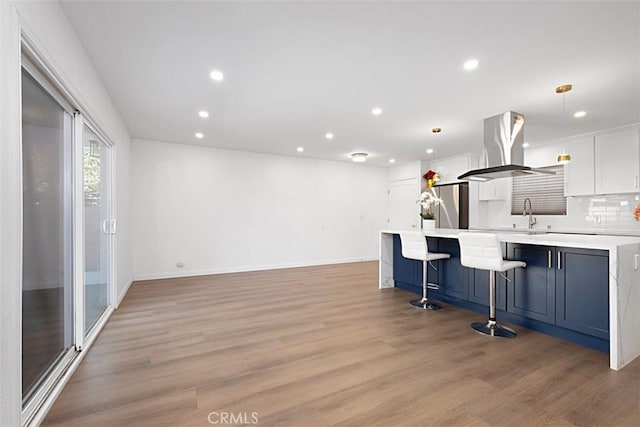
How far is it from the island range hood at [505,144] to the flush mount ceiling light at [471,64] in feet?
5.32

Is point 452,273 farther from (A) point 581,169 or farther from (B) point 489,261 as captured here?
(A) point 581,169

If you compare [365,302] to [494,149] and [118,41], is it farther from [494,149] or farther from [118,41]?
[118,41]

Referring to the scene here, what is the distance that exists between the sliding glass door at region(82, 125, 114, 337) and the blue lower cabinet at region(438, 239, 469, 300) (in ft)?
13.5

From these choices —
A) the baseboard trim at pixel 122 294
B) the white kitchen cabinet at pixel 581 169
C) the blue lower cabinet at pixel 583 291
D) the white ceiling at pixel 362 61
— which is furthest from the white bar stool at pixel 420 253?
the baseboard trim at pixel 122 294

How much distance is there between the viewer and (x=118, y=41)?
2.40 m

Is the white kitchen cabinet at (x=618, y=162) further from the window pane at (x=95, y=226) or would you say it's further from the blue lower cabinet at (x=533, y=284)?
the window pane at (x=95, y=226)

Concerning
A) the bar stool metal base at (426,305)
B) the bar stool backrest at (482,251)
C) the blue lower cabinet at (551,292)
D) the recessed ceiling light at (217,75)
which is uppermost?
the recessed ceiling light at (217,75)

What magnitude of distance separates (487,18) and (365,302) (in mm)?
3353

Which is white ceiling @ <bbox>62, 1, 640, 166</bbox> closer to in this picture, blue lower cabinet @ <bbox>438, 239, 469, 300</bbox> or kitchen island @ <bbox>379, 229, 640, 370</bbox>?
kitchen island @ <bbox>379, 229, 640, 370</bbox>

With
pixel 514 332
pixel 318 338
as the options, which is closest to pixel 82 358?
pixel 318 338

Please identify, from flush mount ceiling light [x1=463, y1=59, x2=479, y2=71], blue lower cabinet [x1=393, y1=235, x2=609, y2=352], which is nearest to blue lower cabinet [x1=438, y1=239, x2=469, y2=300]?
blue lower cabinet [x1=393, y1=235, x2=609, y2=352]

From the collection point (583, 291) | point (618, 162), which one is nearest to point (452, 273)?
point (583, 291)

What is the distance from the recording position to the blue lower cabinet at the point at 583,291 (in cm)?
251

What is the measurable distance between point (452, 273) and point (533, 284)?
986mm
